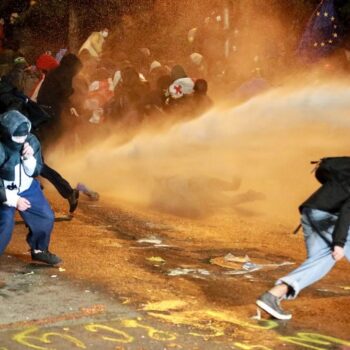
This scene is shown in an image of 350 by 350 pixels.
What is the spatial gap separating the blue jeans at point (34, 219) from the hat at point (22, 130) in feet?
1.87

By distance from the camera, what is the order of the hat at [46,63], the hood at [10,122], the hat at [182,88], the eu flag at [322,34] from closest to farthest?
the hood at [10,122] → the hat at [182,88] → the hat at [46,63] → the eu flag at [322,34]

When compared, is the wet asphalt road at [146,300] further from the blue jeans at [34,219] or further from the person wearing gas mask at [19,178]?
the person wearing gas mask at [19,178]

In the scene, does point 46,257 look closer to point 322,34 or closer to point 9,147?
point 9,147

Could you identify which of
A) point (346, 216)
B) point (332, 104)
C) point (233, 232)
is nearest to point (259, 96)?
point (332, 104)

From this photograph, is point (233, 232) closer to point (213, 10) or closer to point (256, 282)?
point (256, 282)

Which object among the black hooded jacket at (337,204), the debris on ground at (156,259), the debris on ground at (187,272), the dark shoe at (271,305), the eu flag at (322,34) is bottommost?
the dark shoe at (271,305)

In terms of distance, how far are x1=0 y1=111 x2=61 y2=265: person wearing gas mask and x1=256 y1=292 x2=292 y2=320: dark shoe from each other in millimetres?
2327

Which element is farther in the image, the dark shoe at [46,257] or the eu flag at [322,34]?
the eu flag at [322,34]

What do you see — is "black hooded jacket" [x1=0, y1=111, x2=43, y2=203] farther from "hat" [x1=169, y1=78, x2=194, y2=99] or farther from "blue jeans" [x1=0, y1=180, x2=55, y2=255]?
"hat" [x1=169, y1=78, x2=194, y2=99]

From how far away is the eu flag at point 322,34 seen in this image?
1608 cm

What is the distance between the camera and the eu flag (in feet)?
52.7

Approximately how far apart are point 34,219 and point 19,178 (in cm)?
45

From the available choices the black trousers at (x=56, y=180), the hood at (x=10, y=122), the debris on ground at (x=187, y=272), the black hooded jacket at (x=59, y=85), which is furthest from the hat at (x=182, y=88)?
the hood at (x=10, y=122)

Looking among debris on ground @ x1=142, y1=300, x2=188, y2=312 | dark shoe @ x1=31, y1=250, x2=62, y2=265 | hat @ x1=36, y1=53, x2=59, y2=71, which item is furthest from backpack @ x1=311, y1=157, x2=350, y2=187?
hat @ x1=36, y1=53, x2=59, y2=71
